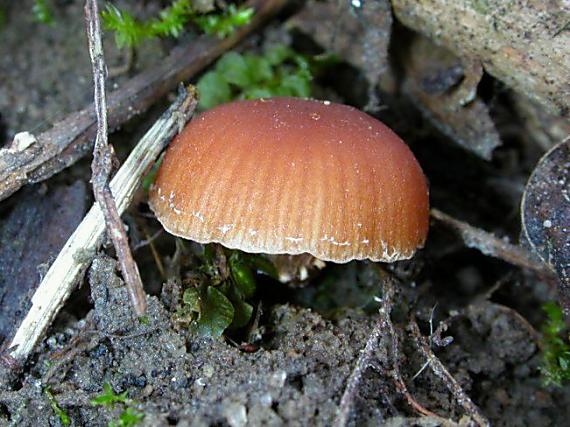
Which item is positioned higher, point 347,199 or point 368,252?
point 347,199

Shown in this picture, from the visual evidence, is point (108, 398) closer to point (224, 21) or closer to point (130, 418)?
point (130, 418)

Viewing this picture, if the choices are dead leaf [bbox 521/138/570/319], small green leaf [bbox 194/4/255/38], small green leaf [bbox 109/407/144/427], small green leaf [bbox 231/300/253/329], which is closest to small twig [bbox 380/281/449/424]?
small green leaf [bbox 231/300/253/329]

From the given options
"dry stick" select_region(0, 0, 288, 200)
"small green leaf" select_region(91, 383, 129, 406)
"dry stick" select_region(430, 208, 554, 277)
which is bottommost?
"dry stick" select_region(430, 208, 554, 277)

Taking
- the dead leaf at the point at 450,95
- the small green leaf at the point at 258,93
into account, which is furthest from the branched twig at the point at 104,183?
the dead leaf at the point at 450,95

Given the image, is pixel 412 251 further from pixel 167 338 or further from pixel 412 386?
pixel 167 338

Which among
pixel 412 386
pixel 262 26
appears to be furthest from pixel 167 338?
pixel 262 26

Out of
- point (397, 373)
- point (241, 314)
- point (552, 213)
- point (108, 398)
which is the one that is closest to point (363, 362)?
point (397, 373)

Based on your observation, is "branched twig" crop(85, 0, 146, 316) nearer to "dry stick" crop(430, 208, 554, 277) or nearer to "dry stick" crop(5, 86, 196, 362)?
"dry stick" crop(5, 86, 196, 362)
